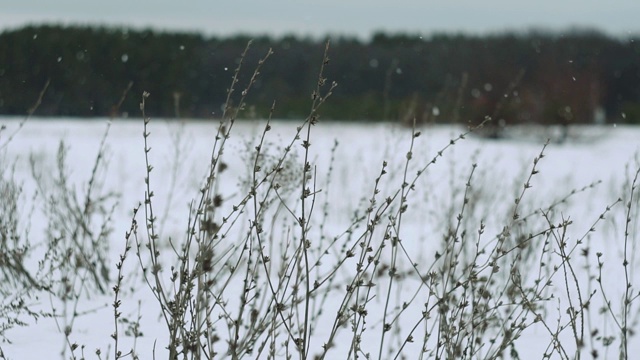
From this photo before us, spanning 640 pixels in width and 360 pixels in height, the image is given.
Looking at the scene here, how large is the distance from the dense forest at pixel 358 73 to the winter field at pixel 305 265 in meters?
1.54

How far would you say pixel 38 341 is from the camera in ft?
12.2

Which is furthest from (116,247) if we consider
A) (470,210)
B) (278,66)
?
(278,66)

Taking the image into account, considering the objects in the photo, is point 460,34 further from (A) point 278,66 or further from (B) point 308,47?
(B) point 308,47

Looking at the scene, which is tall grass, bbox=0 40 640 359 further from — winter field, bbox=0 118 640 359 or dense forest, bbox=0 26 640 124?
dense forest, bbox=0 26 640 124

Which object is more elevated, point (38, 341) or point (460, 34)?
point (460, 34)

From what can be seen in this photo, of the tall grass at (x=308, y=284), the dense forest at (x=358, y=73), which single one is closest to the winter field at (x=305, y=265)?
the tall grass at (x=308, y=284)

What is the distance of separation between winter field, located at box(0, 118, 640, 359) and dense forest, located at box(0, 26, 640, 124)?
5.06 feet

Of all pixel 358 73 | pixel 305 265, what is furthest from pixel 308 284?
pixel 358 73

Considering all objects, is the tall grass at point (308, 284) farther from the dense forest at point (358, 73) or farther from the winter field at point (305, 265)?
the dense forest at point (358, 73)

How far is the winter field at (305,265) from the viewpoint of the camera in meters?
2.60

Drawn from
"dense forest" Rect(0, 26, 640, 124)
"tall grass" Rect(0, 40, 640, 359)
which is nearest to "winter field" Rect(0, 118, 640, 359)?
"tall grass" Rect(0, 40, 640, 359)

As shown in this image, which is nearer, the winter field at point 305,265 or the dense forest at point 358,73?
the winter field at point 305,265

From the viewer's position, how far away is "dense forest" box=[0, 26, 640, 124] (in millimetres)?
11797

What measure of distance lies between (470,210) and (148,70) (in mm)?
9736
